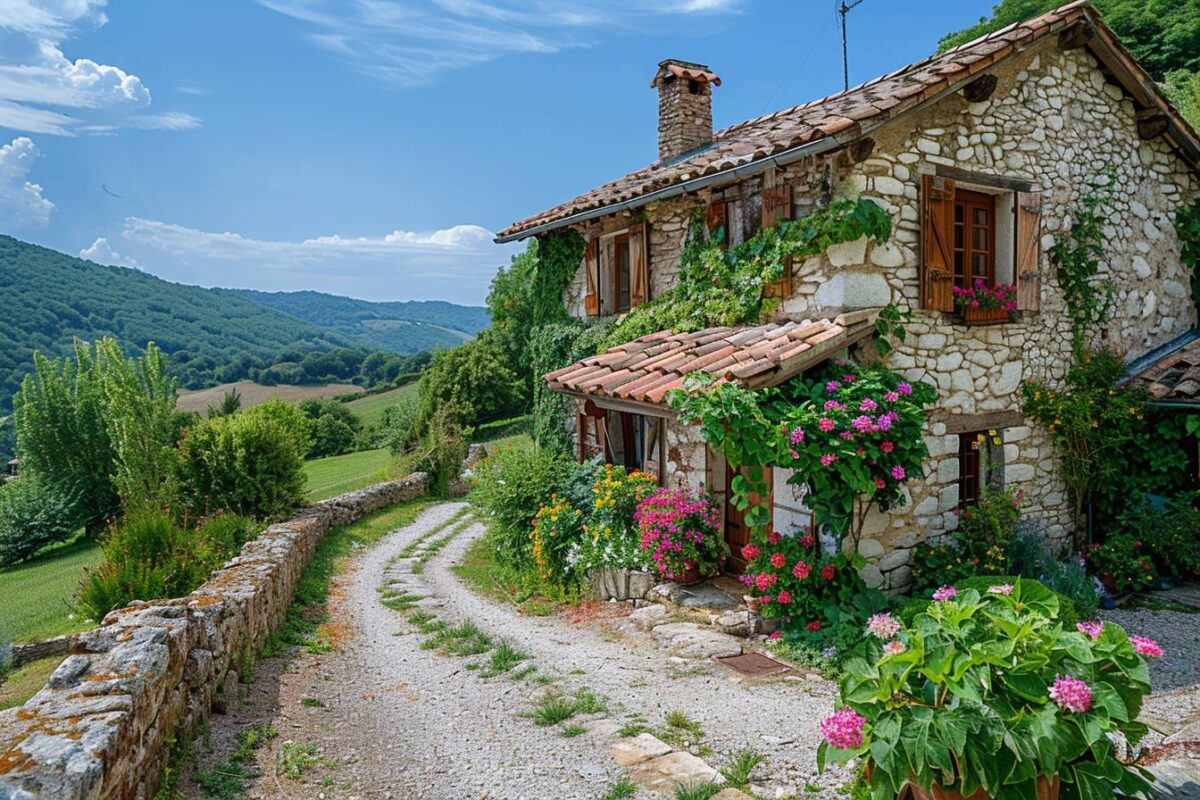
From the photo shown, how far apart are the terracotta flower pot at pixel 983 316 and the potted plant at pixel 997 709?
5.62m

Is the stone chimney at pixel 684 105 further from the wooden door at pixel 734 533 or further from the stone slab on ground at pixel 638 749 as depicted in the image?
the stone slab on ground at pixel 638 749

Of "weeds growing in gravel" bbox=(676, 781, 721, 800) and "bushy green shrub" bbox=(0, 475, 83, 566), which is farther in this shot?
"bushy green shrub" bbox=(0, 475, 83, 566)

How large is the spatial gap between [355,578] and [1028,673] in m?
10.4

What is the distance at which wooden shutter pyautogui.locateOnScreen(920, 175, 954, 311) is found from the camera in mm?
7969

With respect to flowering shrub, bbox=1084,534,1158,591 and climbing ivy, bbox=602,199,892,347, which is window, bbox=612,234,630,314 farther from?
flowering shrub, bbox=1084,534,1158,591

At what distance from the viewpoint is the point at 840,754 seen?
3385 mm

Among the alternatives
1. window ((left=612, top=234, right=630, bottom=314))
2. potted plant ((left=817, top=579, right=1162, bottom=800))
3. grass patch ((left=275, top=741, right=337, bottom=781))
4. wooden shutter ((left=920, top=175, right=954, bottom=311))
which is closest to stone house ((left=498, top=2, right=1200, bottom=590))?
wooden shutter ((left=920, top=175, right=954, bottom=311))

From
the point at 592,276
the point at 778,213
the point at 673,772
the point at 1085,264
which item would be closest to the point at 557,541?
the point at 592,276

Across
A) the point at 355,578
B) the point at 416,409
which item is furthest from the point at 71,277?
the point at 355,578

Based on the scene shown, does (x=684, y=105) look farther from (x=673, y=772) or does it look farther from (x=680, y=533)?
(x=673, y=772)

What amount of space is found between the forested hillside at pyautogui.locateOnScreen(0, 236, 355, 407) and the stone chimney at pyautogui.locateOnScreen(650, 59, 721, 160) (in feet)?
255

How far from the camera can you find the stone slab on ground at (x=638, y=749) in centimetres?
473

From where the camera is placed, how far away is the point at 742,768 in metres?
4.47

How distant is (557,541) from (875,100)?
6.68 m
